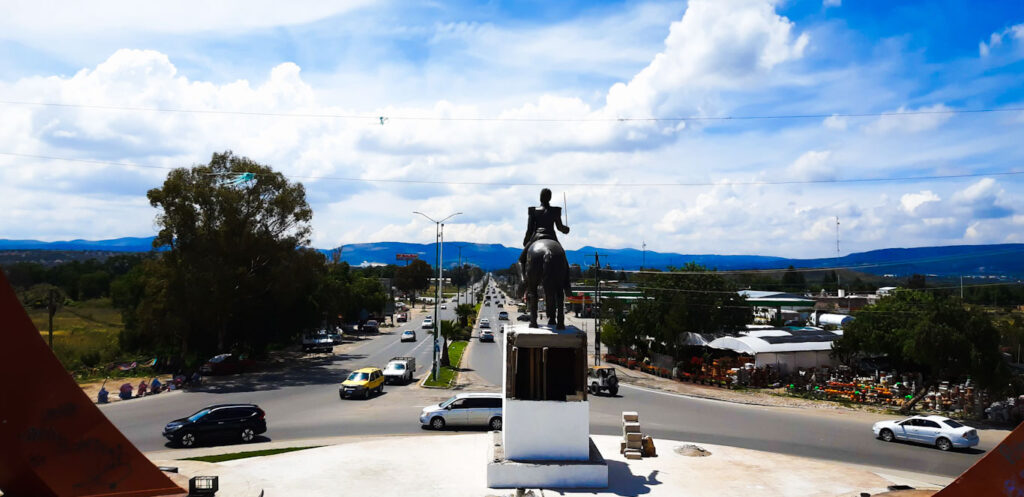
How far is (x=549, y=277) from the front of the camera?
653 inches

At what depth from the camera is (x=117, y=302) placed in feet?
161

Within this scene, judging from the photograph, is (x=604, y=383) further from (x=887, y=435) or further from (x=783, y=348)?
(x=887, y=435)

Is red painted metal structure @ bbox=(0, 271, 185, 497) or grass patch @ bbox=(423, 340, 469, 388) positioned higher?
red painted metal structure @ bbox=(0, 271, 185, 497)

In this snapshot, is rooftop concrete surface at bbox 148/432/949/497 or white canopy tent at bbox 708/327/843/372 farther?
white canopy tent at bbox 708/327/843/372

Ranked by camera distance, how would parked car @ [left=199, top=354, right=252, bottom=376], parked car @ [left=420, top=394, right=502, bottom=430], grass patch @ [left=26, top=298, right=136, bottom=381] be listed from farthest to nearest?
grass patch @ [left=26, top=298, right=136, bottom=381] → parked car @ [left=199, top=354, right=252, bottom=376] → parked car @ [left=420, top=394, right=502, bottom=430]

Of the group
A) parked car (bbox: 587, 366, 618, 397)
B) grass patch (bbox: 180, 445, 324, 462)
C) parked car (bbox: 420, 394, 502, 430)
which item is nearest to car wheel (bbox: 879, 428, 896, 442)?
parked car (bbox: 587, 366, 618, 397)

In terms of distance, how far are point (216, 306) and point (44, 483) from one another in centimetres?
3112

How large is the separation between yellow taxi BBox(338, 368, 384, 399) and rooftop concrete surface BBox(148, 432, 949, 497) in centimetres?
1042

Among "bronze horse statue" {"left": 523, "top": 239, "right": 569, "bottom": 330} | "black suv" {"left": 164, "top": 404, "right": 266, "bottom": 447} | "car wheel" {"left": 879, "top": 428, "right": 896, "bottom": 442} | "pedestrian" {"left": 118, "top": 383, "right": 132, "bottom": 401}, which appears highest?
"bronze horse statue" {"left": 523, "top": 239, "right": 569, "bottom": 330}

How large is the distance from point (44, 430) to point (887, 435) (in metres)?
24.6

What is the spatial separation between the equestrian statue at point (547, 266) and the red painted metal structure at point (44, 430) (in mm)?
9258

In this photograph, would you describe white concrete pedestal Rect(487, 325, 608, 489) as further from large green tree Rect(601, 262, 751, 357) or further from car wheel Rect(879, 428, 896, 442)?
large green tree Rect(601, 262, 751, 357)

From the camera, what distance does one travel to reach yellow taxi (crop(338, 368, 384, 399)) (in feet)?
101

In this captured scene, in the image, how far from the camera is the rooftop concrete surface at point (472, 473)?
1524cm
